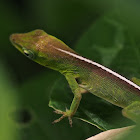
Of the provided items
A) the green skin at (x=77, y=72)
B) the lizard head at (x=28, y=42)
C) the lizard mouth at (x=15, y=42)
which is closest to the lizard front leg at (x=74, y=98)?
the green skin at (x=77, y=72)

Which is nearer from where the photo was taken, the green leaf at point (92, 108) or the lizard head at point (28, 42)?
the green leaf at point (92, 108)

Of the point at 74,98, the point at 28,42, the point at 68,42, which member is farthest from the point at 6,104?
the point at 68,42

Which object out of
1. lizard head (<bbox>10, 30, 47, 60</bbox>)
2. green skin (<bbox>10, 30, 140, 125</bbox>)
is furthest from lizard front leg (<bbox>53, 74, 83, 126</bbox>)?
lizard head (<bbox>10, 30, 47, 60</bbox>)

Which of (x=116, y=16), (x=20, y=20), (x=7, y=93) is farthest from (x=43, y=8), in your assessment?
(x=7, y=93)

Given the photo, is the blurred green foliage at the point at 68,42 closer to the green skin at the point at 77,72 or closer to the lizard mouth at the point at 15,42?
the green skin at the point at 77,72

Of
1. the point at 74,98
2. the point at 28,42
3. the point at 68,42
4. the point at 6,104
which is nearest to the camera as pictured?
the point at 6,104

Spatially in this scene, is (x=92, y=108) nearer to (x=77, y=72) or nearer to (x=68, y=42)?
(x=77, y=72)
